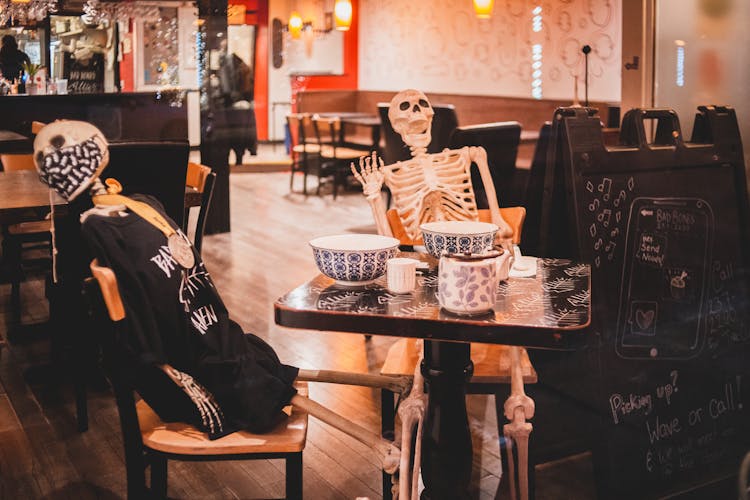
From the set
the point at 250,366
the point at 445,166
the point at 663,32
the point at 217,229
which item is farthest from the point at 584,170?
the point at 217,229

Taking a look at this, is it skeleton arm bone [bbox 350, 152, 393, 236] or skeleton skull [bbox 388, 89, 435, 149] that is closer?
skeleton arm bone [bbox 350, 152, 393, 236]

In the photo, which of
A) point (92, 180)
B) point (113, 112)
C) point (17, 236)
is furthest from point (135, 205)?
point (113, 112)

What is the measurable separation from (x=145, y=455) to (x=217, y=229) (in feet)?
17.0

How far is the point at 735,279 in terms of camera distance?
285 cm

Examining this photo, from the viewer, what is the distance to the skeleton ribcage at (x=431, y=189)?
2.80 m

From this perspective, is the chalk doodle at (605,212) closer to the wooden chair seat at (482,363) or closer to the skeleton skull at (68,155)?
the wooden chair seat at (482,363)

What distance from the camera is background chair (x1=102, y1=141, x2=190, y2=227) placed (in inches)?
142

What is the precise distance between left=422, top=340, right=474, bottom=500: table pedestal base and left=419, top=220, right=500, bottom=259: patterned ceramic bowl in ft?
0.92

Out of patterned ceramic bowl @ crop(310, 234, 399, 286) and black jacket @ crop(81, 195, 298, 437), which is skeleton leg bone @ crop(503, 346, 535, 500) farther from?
black jacket @ crop(81, 195, 298, 437)

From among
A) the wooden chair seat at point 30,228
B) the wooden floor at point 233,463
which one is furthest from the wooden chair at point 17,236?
the wooden floor at point 233,463

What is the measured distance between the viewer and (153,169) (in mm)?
3695

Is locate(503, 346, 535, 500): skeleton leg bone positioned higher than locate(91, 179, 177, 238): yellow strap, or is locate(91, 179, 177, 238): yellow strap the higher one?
locate(91, 179, 177, 238): yellow strap

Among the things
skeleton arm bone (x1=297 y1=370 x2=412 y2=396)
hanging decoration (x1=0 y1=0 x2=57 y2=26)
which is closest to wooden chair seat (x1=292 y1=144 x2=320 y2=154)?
hanging decoration (x1=0 y1=0 x2=57 y2=26)

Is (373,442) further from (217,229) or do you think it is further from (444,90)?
(444,90)
